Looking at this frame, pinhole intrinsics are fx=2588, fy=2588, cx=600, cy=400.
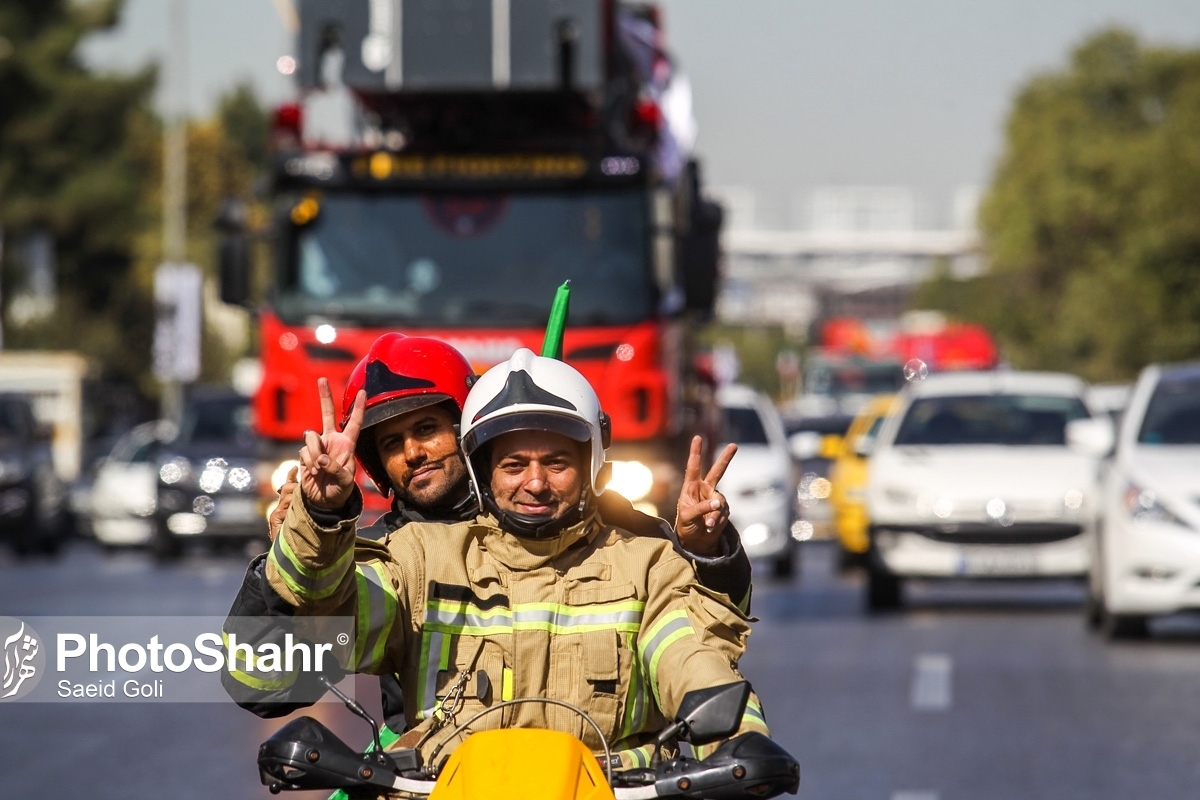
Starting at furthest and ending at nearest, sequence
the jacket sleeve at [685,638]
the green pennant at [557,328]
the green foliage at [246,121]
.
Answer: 1. the green foliage at [246,121]
2. the green pennant at [557,328]
3. the jacket sleeve at [685,638]

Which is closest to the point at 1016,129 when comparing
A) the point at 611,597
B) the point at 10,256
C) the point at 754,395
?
the point at 10,256

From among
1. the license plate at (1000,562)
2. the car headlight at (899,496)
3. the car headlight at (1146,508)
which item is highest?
the car headlight at (1146,508)

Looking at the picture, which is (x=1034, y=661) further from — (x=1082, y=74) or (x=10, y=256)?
(x=1082, y=74)

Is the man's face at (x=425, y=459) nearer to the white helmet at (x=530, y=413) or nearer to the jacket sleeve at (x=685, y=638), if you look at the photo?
the white helmet at (x=530, y=413)

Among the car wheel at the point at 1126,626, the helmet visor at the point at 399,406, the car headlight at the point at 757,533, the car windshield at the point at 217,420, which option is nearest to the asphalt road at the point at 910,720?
the car wheel at the point at 1126,626

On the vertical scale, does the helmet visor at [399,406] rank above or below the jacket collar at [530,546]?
above

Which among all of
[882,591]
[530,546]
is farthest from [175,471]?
[530,546]

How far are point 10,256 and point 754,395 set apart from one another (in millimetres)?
46822

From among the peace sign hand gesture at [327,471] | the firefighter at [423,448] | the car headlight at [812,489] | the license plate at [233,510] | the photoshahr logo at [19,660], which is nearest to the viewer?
the peace sign hand gesture at [327,471]

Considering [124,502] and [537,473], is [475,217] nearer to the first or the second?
[537,473]

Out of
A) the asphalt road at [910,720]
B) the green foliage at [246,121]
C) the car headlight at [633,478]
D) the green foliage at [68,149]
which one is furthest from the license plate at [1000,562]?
the green foliage at [246,121]

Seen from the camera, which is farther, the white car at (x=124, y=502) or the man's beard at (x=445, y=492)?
the white car at (x=124, y=502)

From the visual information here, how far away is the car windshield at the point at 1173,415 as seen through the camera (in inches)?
642

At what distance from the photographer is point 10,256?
230 ft
